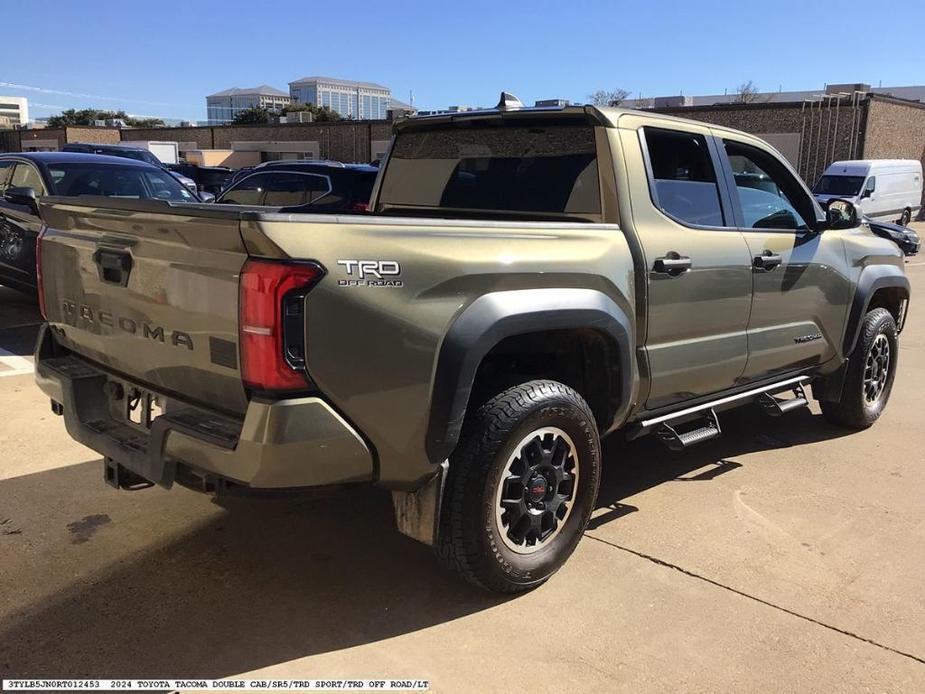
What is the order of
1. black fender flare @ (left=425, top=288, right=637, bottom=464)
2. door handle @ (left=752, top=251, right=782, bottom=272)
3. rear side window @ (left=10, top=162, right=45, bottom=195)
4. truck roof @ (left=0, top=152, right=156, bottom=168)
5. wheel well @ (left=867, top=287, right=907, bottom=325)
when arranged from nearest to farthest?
black fender flare @ (left=425, top=288, right=637, bottom=464) → door handle @ (left=752, top=251, right=782, bottom=272) → wheel well @ (left=867, top=287, right=907, bottom=325) → rear side window @ (left=10, top=162, right=45, bottom=195) → truck roof @ (left=0, top=152, right=156, bottom=168)

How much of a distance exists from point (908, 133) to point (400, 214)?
36625 millimetres

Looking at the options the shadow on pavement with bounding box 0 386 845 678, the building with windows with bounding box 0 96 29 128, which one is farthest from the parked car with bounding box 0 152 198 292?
the building with windows with bounding box 0 96 29 128

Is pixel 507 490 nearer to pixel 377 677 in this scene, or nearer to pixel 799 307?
pixel 377 677

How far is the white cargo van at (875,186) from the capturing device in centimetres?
2345

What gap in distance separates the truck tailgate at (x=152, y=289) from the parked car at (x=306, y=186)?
6.12 m

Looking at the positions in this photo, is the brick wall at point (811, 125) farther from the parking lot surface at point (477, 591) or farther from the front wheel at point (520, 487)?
the front wheel at point (520, 487)

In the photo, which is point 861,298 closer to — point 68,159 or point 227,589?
point 227,589

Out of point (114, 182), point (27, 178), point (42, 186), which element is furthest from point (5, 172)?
point (114, 182)

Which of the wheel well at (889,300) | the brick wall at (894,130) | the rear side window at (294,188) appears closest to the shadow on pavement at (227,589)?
the wheel well at (889,300)

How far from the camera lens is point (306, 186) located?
403 inches

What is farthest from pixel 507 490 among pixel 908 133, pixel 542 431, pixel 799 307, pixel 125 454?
pixel 908 133

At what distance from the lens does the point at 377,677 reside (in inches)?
108

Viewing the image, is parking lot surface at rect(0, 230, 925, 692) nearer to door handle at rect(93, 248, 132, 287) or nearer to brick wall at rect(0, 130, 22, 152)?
door handle at rect(93, 248, 132, 287)

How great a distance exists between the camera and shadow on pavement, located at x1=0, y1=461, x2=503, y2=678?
2812 mm
